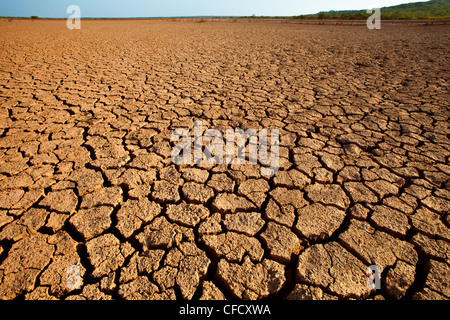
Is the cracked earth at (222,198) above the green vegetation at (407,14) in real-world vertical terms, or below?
below

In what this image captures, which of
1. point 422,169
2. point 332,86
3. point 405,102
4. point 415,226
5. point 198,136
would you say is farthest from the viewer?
point 332,86

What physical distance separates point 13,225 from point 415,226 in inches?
99.9

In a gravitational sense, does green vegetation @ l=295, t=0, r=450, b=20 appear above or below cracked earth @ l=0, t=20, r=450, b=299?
above

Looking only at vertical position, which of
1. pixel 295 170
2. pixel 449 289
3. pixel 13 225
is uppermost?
pixel 295 170

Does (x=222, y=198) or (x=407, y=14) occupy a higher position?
(x=407, y=14)

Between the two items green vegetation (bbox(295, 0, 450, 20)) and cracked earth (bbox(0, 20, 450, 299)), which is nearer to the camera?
cracked earth (bbox(0, 20, 450, 299))

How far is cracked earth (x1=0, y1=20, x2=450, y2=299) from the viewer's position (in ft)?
3.77

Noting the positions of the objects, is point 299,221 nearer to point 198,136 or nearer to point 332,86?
point 198,136

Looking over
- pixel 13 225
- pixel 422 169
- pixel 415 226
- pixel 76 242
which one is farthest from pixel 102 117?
pixel 422 169

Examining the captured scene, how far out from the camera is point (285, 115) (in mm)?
2793

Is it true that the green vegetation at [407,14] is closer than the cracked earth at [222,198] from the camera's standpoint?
No

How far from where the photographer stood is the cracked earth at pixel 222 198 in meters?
1.15

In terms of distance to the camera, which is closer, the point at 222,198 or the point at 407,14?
the point at 222,198

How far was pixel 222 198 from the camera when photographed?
5.34ft
